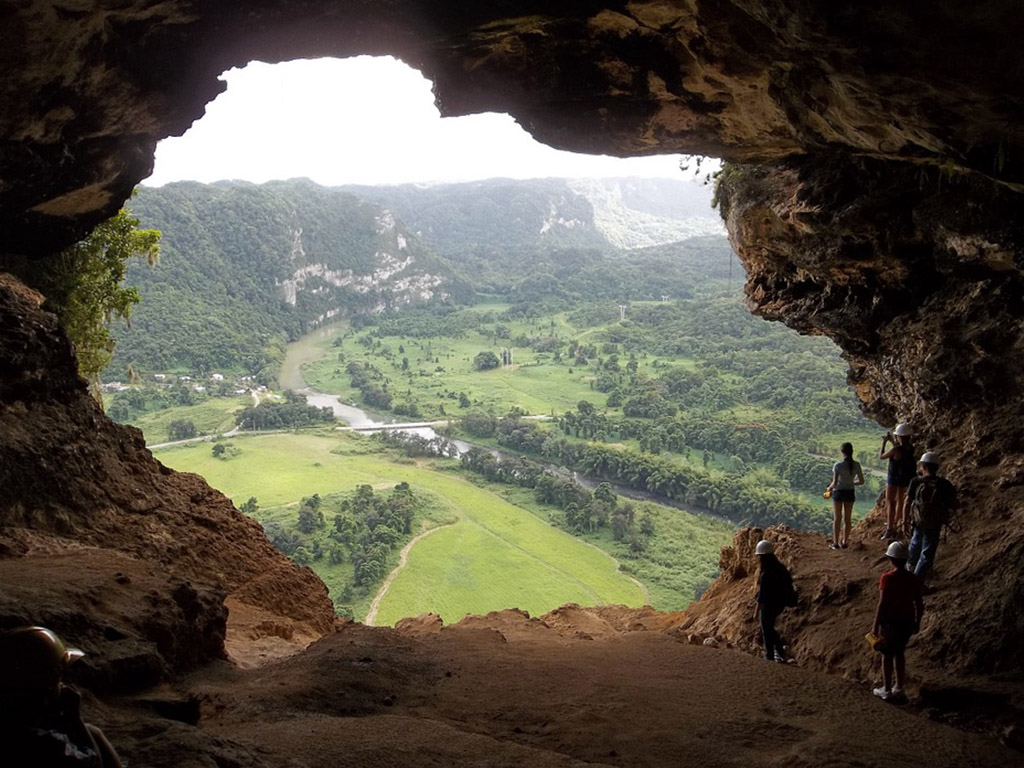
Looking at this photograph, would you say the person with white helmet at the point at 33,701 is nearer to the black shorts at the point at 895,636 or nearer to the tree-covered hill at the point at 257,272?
the black shorts at the point at 895,636

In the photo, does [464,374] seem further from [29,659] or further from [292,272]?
[29,659]

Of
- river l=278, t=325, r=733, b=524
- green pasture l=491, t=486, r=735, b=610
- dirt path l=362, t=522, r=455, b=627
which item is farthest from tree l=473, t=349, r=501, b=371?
dirt path l=362, t=522, r=455, b=627

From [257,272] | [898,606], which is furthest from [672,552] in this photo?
[257,272]

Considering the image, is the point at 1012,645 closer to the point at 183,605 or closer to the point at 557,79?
the point at 183,605

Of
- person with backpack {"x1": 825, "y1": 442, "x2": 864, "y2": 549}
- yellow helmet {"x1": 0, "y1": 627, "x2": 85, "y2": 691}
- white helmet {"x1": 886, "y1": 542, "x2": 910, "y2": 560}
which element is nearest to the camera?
yellow helmet {"x1": 0, "y1": 627, "x2": 85, "y2": 691}

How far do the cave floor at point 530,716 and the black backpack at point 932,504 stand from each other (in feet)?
7.67

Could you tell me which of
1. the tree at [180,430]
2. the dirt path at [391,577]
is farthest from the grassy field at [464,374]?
the dirt path at [391,577]

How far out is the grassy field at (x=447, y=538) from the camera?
40719mm

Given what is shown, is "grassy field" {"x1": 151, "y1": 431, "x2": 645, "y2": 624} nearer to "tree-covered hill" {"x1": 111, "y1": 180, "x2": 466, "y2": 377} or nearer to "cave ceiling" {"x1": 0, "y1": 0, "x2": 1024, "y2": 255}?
"tree-covered hill" {"x1": 111, "y1": 180, "x2": 466, "y2": 377}

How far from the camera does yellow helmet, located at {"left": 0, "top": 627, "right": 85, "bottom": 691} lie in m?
3.09

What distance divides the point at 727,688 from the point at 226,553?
9462 mm

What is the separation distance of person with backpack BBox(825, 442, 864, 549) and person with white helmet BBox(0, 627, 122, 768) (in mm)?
11002

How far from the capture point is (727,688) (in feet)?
27.2

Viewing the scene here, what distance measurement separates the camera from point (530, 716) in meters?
7.55
